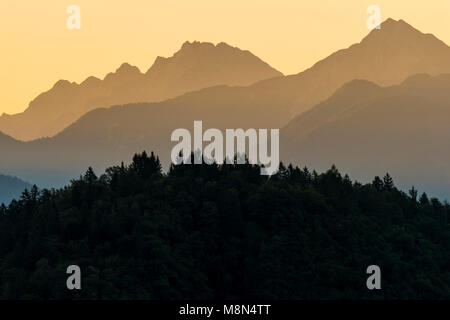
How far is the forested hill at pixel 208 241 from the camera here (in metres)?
142

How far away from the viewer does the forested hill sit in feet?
466

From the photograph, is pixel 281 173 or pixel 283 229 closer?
pixel 283 229

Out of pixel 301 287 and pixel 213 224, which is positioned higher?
pixel 213 224

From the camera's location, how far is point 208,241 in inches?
6201

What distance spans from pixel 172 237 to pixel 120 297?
2350 cm

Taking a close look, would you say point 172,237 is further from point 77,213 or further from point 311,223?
point 311,223

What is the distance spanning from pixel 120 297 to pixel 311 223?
48.3m
